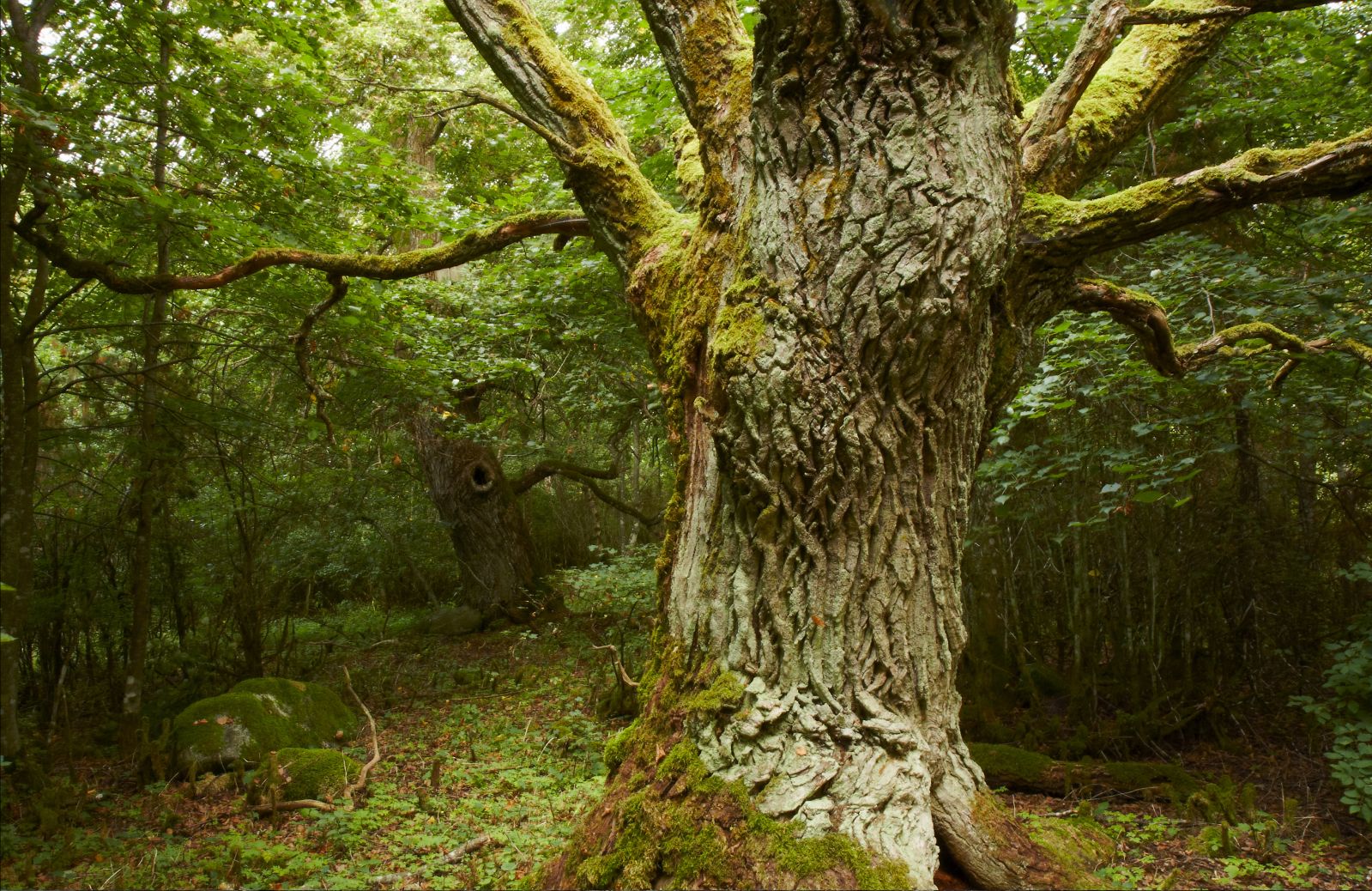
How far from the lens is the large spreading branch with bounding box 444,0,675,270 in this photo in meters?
3.46

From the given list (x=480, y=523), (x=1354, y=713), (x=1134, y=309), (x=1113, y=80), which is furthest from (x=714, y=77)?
(x=480, y=523)

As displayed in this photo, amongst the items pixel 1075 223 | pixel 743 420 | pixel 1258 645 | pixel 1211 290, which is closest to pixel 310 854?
pixel 743 420

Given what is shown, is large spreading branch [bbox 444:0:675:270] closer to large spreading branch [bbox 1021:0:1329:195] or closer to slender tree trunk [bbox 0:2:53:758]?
large spreading branch [bbox 1021:0:1329:195]

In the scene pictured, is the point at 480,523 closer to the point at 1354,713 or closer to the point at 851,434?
the point at 851,434

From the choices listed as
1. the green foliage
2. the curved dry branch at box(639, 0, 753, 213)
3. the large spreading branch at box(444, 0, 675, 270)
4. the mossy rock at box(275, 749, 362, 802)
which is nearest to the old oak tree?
the curved dry branch at box(639, 0, 753, 213)

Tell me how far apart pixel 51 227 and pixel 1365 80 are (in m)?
7.92

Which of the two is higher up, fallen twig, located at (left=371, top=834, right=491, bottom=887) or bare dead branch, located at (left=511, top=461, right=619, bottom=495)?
bare dead branch, located at (left=511, top=461, right=619, bottom=495)

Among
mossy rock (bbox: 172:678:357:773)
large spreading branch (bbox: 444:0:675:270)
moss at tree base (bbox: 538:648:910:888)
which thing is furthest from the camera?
mossy rock (bbox: 172:678:357:773)

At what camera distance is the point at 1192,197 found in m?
2.80

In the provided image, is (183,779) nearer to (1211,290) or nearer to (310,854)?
(310,854)

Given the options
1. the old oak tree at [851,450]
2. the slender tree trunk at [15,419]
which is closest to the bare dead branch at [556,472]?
the slender tree trunk at [15,419]

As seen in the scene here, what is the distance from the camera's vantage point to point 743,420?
2.49 metres

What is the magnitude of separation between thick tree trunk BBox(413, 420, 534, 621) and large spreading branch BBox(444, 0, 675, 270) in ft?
24.8

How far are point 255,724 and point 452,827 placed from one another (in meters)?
2.31
